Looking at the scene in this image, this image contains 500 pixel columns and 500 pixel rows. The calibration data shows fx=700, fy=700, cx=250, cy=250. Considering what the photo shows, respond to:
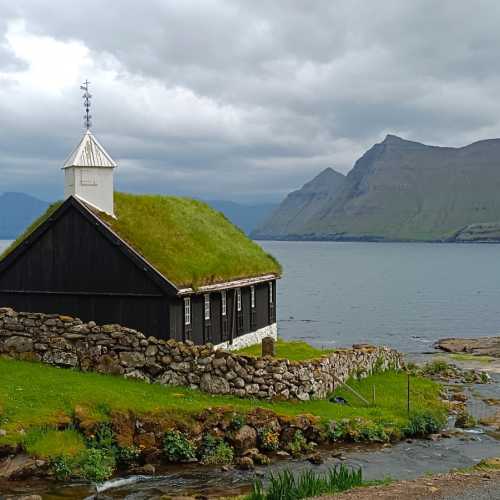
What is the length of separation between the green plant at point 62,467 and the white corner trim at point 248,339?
1322 cm

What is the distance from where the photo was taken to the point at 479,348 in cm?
6397

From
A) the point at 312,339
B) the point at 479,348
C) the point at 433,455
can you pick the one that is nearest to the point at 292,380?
the point at 433,455

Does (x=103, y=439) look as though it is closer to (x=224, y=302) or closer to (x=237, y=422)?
(x=237, y=422)

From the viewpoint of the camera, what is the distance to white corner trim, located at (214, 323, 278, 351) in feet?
117

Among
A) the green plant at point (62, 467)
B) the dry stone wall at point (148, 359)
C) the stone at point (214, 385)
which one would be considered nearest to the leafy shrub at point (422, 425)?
the dry stone wall at point (148, 359)

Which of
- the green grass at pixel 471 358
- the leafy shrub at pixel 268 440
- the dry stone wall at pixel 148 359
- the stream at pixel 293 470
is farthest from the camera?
the green grass at pixel 471 358

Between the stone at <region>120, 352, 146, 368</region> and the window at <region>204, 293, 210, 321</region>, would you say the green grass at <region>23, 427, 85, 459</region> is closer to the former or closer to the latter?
the stone at <region>120, 352, 146, 368</region>

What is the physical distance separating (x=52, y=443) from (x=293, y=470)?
7.90m

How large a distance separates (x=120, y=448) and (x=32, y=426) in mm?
2919

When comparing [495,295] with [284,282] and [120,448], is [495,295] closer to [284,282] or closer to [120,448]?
[284,282]

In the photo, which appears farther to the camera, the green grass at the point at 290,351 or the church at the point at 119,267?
the green grass at the point at 290,351

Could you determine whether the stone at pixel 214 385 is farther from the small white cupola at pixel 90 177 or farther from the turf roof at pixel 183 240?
the small white cupola at pixel 90 177

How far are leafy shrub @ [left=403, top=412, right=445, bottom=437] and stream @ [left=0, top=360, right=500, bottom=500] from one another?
1.95 ft

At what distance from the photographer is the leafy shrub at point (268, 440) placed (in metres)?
25.1
